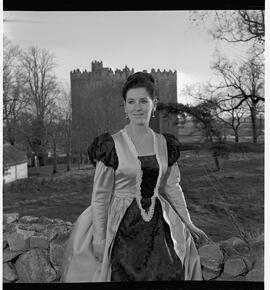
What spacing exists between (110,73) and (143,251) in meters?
0.83

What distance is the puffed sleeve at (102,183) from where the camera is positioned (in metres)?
1.63

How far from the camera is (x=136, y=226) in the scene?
1679 millimetres

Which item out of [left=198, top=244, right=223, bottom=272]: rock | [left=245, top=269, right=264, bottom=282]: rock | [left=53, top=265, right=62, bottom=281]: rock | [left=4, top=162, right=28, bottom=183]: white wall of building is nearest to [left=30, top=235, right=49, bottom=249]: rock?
[left=53, top=265, right=62, bottom=281]: rock

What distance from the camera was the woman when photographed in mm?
1647

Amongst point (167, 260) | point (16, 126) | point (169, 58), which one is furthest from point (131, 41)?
Result: point (167, 260)

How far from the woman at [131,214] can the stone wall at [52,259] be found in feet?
0.43

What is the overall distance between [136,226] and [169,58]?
0.79 metres

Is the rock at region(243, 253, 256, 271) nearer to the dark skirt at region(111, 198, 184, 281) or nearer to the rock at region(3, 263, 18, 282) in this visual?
the dark skirt at region(111, 198, 184, 281)

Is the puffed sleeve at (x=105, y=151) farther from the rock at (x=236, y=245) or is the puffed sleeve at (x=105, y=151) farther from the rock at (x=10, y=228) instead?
the rock at (x=236, y=245)

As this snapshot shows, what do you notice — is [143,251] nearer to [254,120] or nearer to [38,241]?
[38,241]

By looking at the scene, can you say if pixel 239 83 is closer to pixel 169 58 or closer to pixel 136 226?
pixel 169 58

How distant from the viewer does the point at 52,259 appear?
6.04 feet

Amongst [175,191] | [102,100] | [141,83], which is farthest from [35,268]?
[141,83]

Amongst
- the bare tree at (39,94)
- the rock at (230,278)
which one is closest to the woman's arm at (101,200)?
the bare tree at (39,94)
